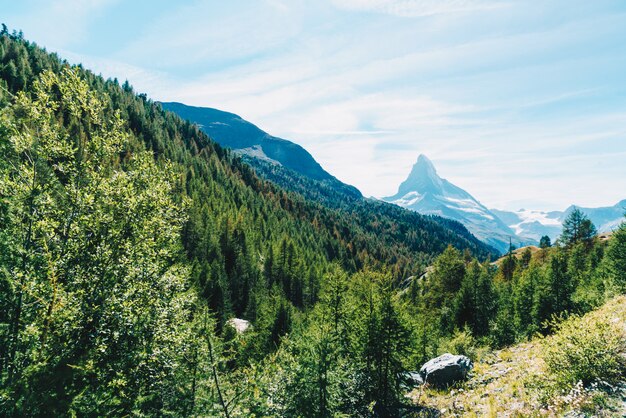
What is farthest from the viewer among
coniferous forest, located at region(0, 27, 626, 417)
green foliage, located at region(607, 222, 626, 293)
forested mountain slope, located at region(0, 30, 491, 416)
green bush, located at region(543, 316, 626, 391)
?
green foliage, located at region(607, 222, 626, 293)

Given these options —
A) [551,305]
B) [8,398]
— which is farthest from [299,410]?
[551,305]

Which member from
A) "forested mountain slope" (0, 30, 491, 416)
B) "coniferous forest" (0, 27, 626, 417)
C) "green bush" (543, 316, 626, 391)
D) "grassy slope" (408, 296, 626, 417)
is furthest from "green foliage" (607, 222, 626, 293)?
"forested mountain slope" (0, 30, 491, 416)

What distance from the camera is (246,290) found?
8412 cm

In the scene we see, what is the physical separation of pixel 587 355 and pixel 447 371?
1209cm

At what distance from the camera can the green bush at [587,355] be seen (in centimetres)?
1164

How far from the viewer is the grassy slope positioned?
36.2ft

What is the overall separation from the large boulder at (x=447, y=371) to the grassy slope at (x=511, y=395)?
2.48ft

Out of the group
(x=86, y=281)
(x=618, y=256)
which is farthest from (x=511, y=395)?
(x=618, y=256)

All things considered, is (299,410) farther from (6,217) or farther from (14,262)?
(6,217)

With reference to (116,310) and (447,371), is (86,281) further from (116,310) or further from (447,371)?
(447,371)

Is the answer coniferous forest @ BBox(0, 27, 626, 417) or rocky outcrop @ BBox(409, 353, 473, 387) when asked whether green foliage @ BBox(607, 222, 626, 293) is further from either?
rocky outcrop @ BBox(409, 353, 473, 387)

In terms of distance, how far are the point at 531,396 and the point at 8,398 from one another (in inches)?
733

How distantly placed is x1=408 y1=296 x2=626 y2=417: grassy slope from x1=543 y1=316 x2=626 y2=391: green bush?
0.57 m

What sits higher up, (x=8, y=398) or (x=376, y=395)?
(x=8, y=398)
